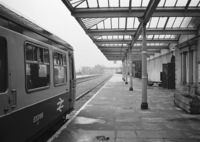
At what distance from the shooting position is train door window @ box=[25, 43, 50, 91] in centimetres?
502

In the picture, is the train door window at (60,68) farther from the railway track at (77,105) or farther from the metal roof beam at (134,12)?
the metal roof beam at (134,12)

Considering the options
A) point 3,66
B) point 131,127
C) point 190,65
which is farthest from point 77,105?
point 190,65

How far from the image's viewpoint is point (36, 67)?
539 centimetres

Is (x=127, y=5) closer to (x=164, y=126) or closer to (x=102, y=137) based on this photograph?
(x=164, y=126)

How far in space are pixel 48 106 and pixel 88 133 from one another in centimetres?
148

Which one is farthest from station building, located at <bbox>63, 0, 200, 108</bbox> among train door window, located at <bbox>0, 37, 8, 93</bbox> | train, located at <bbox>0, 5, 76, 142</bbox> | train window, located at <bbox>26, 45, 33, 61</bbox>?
train door window, located at <bbox>0, 37, 8, 93</bbox>

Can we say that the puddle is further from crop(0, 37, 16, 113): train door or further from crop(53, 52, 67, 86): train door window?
crop(0, 37, 16, 113): train door

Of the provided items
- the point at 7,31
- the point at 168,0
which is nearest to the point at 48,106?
the point at 7,31

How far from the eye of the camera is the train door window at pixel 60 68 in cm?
712

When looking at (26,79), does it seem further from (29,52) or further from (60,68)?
(60,68)

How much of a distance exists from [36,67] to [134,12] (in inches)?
315

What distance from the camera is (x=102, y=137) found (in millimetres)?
6207

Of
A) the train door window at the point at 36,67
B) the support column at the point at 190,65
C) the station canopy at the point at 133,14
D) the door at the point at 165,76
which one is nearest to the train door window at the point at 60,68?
the train door window at the point at 36,67

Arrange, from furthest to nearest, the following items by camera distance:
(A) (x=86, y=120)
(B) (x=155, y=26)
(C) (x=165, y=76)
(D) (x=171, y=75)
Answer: (C) (x=165, y=76)
(D) (x=171, y=75)
(B) (x=155, y=26)
(A) (x=86, y=120)
